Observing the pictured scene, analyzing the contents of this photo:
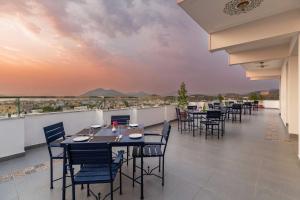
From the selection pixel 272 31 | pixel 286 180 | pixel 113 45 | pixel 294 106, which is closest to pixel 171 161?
pixel 286 180

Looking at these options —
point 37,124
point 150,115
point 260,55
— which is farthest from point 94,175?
point 260,55

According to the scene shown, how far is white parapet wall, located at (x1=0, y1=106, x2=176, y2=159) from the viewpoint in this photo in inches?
136

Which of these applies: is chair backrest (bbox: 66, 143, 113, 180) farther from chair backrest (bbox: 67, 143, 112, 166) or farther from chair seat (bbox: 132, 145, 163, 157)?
chair seat (bbox: 132, 145, 163, 157)

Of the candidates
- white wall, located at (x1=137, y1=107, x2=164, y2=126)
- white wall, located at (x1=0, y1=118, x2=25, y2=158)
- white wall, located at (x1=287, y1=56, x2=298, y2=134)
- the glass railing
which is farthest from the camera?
white wall, located at (x1=137, y1=107, x2=164, y2=126)

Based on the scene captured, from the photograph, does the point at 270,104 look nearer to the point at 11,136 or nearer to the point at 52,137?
the point at 52,137

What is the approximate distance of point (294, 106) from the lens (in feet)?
17.8

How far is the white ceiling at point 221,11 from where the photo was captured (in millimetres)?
3195

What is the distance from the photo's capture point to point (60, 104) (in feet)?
15.9

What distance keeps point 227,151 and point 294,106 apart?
11.0 ft

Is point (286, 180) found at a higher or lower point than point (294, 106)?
lower

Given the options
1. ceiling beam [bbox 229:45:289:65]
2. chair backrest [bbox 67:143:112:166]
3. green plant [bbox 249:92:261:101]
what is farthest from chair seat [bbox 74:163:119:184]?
green plant [bbox 249:92:261:101]

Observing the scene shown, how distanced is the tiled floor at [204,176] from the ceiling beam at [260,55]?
330 centimetres

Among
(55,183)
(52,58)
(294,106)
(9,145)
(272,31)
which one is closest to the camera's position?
(55,183)

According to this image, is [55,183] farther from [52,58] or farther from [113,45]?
[113,45]
